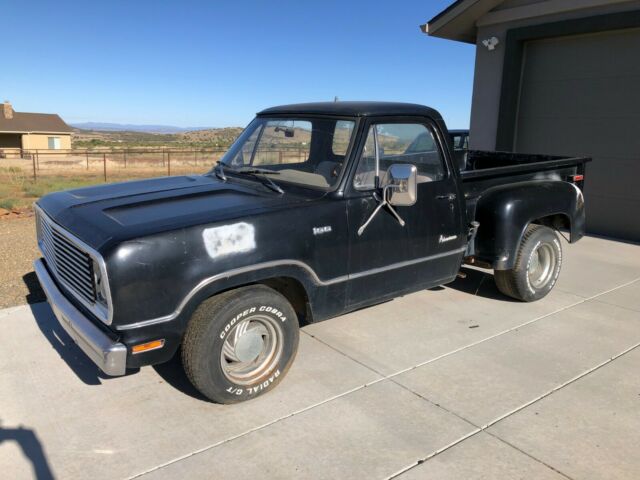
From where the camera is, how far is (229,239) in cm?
317

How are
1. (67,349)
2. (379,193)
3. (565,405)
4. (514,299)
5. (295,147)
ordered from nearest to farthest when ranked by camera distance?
(565,405), (379,193), (67,349), (295,147), (514,299)

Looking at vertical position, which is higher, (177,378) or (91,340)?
(91,340)

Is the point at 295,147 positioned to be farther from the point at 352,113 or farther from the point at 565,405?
the point at 565,405

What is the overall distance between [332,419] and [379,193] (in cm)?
163

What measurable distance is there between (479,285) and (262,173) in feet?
10.2

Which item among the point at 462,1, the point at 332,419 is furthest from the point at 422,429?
the point at 462,1

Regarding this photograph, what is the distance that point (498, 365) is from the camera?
4.06m

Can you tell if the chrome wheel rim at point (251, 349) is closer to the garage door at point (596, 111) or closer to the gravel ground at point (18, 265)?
the gravel ground at point (18, 265)

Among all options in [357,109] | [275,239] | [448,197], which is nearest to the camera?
[275,239]

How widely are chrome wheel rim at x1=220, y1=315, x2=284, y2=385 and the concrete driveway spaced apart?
0.21 m

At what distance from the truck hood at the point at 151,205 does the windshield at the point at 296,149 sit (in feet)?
0.89

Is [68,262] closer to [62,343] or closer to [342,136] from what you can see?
[62,343]

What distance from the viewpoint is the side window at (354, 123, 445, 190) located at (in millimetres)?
3949

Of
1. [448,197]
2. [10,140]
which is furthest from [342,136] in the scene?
[10,140]
